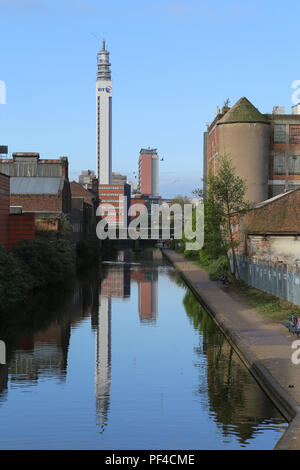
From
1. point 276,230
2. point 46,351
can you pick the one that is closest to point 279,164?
point 276,230

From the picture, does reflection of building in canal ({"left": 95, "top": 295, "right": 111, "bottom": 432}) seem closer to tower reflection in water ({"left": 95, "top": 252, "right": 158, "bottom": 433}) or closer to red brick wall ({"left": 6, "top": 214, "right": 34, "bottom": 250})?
tower reflection in water ({"left": 95, "top": 252, "right": 158, "bottom": 433})

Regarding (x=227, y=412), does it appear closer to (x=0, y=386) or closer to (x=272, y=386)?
(x=272, y=386)

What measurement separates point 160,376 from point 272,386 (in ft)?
14.5

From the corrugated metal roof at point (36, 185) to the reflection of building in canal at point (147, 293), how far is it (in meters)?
11.8

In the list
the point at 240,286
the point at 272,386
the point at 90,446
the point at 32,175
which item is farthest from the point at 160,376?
the point at 32,175

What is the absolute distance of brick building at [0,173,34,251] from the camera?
44.7m

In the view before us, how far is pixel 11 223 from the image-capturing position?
46281 mm

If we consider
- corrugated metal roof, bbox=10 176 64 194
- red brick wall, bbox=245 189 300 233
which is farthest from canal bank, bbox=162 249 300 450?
corrugated metal roof, bbox=10 176 64 194

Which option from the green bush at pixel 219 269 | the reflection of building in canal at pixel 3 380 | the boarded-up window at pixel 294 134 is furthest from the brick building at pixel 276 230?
the boarded-up window at pixel 294 134

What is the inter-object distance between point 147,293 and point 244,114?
24886 mm

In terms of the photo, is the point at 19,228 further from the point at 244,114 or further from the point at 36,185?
the point at 244,114

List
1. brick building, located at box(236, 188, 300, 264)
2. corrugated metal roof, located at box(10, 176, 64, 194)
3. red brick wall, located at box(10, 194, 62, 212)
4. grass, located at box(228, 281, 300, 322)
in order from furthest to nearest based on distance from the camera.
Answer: corrugated metal roof, located at box(10, 176, 64, 194) → red brick wall, located at box(10, 194, 62, 212) → brick building, located at box(236, 188, 300, 264) → grass, located at box(228, 281, 300, 322)

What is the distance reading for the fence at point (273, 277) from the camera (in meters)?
32.3
